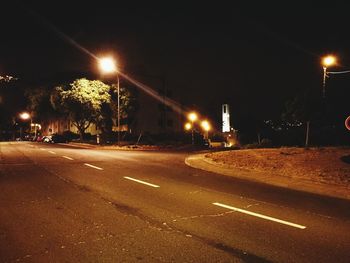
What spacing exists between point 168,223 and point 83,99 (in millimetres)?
36842

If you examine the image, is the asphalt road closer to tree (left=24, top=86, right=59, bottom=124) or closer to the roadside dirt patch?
the roadside dirt patch

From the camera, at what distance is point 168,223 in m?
6.52

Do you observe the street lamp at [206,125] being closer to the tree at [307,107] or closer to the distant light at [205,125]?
the distant light at [205,125]

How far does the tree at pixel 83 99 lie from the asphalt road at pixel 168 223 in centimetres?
3117

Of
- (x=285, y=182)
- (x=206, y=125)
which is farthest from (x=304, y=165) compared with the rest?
(x=206, y=125)

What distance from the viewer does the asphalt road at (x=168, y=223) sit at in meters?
5.01

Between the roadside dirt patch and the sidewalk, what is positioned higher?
the roadside dirt patch

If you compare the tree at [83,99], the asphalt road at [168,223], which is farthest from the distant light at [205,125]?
the asphalt road at [168,223]

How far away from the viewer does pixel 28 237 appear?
5.70 m

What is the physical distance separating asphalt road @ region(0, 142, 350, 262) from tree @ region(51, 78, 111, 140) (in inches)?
1227

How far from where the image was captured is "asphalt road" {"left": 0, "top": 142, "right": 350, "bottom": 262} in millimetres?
Answer: 5008

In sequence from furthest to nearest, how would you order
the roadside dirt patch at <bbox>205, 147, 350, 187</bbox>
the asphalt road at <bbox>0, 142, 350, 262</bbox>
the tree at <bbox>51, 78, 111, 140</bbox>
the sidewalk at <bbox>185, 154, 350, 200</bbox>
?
the tree at <bbox>51, 78, 111, 140</bbox> → the roadside dirt patch at <bbox>205, 147, 350, 187</bbox> → the sidewalk at <bbox>185, 154, 350, 200</bbox> → the asphalt road at <bbox>0, 142, 350, 262</bbox>

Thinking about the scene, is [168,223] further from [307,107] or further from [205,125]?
[205,125]

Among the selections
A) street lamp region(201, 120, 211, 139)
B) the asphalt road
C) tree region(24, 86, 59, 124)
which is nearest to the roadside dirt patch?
the asphalt road
